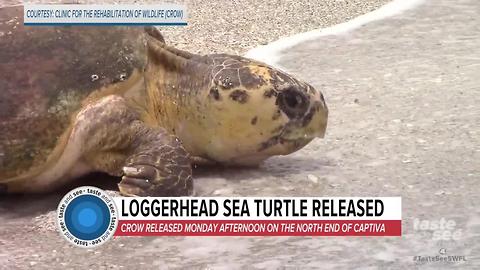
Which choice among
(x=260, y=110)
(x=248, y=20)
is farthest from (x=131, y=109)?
(x=248, y=20)

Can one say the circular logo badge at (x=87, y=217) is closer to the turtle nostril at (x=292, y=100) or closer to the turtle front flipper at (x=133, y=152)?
the turtle front flipper at (x=133, y=152)

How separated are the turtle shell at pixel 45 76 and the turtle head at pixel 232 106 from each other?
23cm

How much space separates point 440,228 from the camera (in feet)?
8.42

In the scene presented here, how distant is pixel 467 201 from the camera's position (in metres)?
2.83

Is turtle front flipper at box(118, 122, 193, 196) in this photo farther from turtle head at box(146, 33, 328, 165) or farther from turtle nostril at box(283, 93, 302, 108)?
turtle nostril at box(283, 93, 302, 108)

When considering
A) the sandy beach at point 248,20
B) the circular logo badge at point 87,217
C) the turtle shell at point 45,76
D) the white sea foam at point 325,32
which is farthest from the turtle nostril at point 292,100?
the sandy beach at point 248,20

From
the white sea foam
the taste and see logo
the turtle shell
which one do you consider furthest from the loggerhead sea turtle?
the white sea foam

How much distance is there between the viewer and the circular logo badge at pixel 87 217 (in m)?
2.52

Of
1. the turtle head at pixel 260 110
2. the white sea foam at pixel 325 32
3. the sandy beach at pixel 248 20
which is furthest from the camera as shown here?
the sandy beach at pixel 248 20

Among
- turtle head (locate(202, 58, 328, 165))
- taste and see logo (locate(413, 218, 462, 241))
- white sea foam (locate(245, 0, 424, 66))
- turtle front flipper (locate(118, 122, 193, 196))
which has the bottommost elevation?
taste and see logo (locate(413, 218, 462, 241))

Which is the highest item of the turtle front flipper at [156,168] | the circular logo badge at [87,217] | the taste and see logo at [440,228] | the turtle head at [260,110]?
the turtle head at [260,110]

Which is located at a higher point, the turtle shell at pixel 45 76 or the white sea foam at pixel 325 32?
the white sea foam at pixel 325 32

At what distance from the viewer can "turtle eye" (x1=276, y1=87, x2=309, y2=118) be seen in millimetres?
3221

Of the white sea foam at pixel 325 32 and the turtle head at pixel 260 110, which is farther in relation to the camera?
Answer: the white sea foam at pixel 325 32
